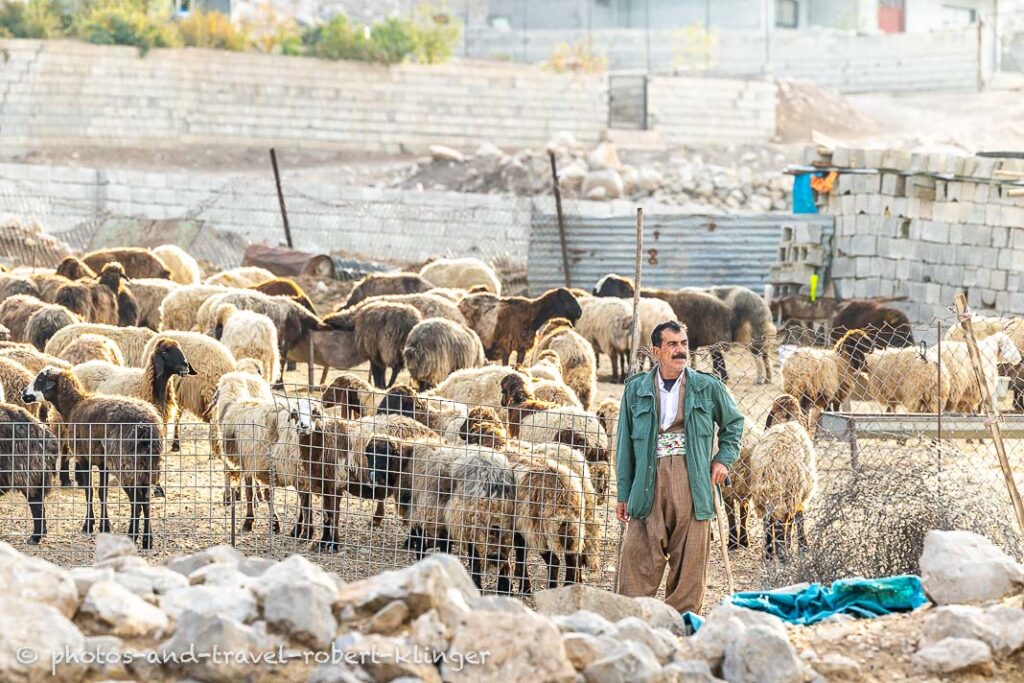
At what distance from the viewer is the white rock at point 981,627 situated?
607 cm

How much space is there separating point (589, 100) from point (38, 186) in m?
16.6

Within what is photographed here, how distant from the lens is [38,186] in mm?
28594

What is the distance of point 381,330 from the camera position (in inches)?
555

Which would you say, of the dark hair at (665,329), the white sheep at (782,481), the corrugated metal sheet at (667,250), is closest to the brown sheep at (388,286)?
the corrugated metal sheet at (667,250)

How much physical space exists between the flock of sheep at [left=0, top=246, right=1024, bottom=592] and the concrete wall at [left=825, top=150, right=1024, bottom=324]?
7.42ft

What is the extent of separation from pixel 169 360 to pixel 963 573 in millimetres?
6049

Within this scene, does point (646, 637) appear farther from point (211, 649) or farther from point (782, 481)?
point (782, 481)

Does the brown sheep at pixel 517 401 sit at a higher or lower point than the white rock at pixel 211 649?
higher

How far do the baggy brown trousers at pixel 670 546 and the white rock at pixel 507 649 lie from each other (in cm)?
175

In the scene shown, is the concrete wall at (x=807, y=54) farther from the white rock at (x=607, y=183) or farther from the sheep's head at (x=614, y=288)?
the sheep's head at (x=614, y=288)

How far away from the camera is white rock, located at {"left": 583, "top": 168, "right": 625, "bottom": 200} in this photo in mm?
32281

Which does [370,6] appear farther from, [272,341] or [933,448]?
[933,448]

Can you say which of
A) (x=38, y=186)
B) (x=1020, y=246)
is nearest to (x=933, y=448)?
(x=1020, y=246)

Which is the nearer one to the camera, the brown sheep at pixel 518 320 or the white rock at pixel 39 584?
the white rock at pixel 39 584
